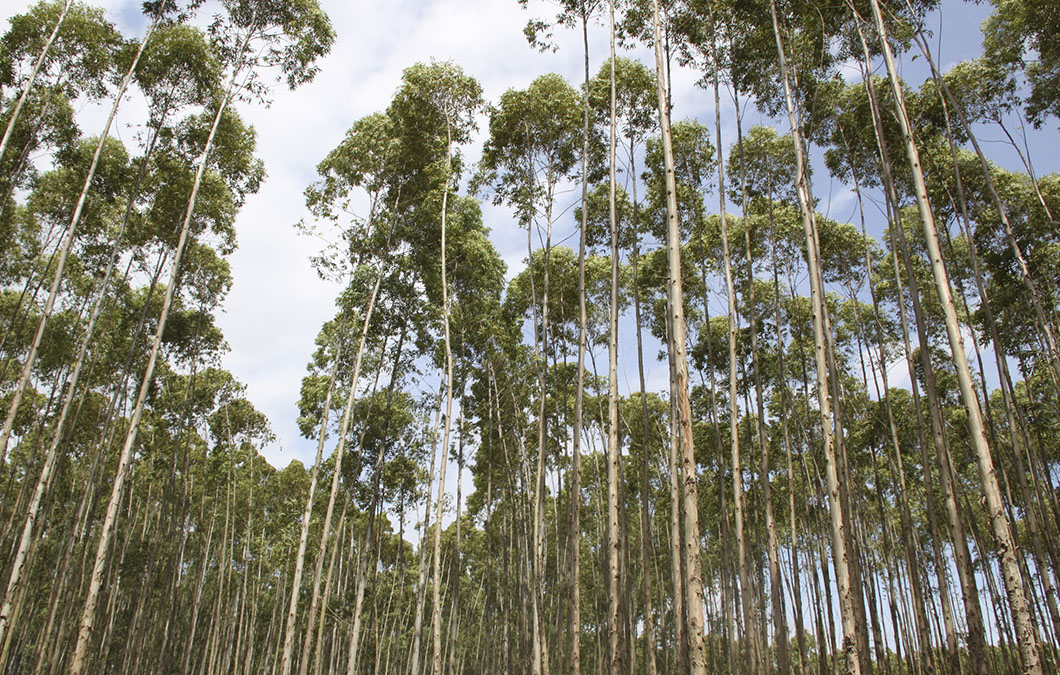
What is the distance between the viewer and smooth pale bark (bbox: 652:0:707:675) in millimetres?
3691

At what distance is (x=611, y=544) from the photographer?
5.59 meters

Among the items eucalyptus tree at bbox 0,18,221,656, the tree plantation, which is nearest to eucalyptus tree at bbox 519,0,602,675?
the tree plantation

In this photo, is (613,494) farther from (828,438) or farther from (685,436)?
(828,438)

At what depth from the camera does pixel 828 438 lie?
15.7 ft

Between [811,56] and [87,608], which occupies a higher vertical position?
[811,56]

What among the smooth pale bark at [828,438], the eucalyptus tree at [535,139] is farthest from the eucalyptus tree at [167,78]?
the smooth pale bark at [828,438]

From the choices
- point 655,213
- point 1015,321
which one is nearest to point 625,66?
point 655,213

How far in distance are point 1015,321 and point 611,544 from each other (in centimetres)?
839

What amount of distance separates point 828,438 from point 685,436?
1.57m

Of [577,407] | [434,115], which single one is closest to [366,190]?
[434,115]

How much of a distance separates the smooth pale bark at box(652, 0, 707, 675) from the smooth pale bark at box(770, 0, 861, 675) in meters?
1.27

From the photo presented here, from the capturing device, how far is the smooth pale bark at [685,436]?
3.69 meters

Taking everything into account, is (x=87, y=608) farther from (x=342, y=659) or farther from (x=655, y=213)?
(x=342, y=659)

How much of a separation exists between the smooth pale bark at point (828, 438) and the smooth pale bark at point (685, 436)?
1266 mm
